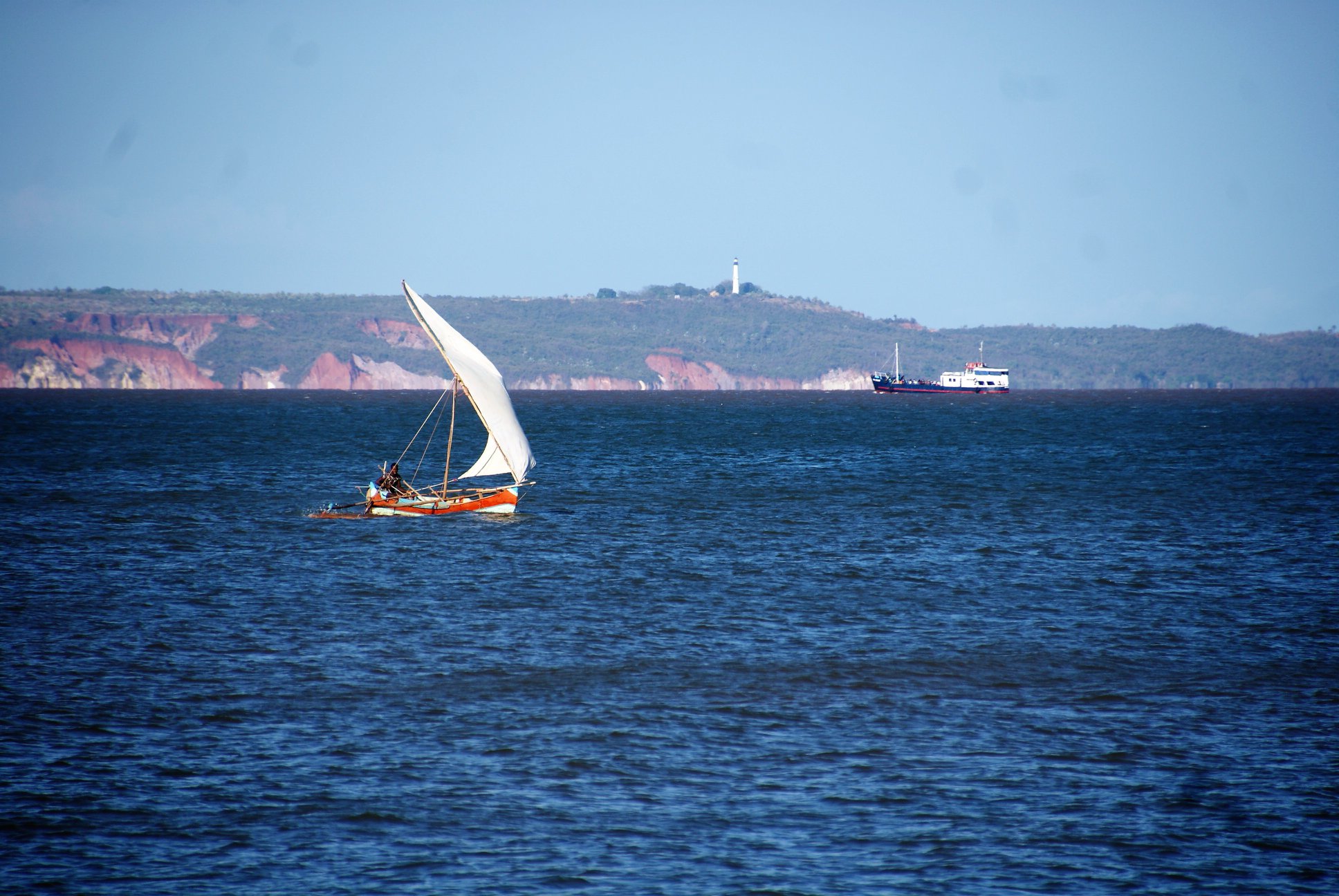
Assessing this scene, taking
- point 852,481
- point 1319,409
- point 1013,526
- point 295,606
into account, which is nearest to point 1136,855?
point 295,606

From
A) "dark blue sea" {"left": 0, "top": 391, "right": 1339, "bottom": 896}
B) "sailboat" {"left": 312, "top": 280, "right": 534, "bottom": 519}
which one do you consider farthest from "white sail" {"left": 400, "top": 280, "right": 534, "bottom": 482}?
"dark blue sea" {"left": 0, "top": 391, "right": 1339, "bottom": 896}

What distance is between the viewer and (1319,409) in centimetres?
18450

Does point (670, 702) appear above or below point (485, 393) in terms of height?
below

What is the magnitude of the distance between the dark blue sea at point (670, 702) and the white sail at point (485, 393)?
2.23m

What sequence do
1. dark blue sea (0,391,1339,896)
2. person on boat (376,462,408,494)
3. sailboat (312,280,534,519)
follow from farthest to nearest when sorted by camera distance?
person on boat (376,462,408,494)
sailboat (312,280,534,519)
dark blue sea (0,391,1339,896)

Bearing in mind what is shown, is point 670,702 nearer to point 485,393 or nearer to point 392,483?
point 485,393

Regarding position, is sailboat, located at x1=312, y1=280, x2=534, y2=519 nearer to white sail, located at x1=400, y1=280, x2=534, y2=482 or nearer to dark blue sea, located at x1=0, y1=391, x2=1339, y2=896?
white sail, located at x1=400, y1=280, x2=534, y2=482

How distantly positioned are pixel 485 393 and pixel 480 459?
392cm

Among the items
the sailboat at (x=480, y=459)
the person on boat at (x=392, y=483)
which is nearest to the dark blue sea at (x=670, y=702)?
the sailboat at (x=480, y=459)

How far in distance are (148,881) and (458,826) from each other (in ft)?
11.1

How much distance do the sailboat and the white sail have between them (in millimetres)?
23

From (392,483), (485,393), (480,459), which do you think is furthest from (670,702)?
(392,483)

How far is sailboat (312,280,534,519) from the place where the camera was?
43.1 m

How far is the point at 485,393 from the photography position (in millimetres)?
43562
